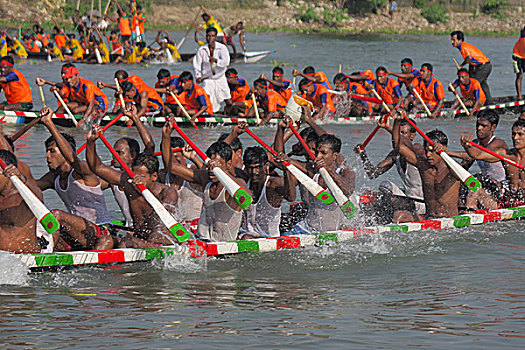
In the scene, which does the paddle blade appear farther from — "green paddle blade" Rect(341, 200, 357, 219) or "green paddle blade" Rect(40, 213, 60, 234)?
"green paddle blade" Rect(40, 213, 60, 234)

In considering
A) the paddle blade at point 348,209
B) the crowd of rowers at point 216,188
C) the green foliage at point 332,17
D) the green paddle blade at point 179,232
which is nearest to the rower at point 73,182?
the crowd of rowers at point 216,188

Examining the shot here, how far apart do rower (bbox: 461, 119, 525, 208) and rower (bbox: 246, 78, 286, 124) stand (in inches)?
254

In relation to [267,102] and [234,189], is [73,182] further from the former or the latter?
[267,102]

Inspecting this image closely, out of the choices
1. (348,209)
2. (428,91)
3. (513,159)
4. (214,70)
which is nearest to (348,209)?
(348,209)

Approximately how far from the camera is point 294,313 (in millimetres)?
6215

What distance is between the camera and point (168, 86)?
49.3 ft

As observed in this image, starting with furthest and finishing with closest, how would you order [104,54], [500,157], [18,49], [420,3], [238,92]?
[420,3]
[18,49]
[104,54]
[238,92]
[500,157]

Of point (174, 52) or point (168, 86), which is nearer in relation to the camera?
point (168, 86)

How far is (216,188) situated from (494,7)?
4703 cm

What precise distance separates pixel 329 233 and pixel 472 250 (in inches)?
61.7

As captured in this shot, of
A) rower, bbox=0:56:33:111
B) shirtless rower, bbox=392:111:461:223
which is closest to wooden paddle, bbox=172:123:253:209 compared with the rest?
shirtless rower, bbox=392:111:461:223

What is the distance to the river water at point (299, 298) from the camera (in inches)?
223

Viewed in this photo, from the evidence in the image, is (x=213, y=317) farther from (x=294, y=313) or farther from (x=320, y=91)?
(x=320, y=91)

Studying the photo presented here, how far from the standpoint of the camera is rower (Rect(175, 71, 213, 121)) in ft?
49.6
